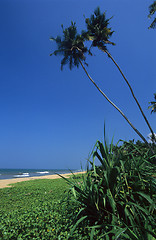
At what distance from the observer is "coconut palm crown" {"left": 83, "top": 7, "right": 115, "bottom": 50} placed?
14727 millimetres

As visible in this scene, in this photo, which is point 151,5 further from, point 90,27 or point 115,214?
point 115,214

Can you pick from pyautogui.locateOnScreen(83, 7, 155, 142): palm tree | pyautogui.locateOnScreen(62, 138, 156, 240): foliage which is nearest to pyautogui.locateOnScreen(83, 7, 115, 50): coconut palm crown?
pyautogui.locateOnScreen(83, 7, 155, 142): palm tree

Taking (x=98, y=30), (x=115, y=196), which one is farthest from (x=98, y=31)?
(x=115, y=196)

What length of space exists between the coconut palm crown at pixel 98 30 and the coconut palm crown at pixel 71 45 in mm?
1133

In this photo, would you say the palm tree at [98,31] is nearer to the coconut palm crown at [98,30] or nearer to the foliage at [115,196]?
the coconut palm crown at [98,30]

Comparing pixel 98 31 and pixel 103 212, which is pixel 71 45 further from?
pixel 103 212

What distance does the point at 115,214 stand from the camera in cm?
218

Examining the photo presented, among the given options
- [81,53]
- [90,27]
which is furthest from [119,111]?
[90,27]

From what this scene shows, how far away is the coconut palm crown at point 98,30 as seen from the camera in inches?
580

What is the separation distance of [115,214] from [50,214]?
52.7 inches

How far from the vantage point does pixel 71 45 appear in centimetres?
1575

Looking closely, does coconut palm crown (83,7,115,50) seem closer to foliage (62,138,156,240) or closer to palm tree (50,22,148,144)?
palm tree (50,22,148,144)

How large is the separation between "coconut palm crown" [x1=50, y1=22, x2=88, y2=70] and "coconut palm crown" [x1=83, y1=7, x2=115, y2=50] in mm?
1133

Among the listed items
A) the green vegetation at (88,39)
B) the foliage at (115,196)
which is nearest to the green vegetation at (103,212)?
the foliage at (115,196)
